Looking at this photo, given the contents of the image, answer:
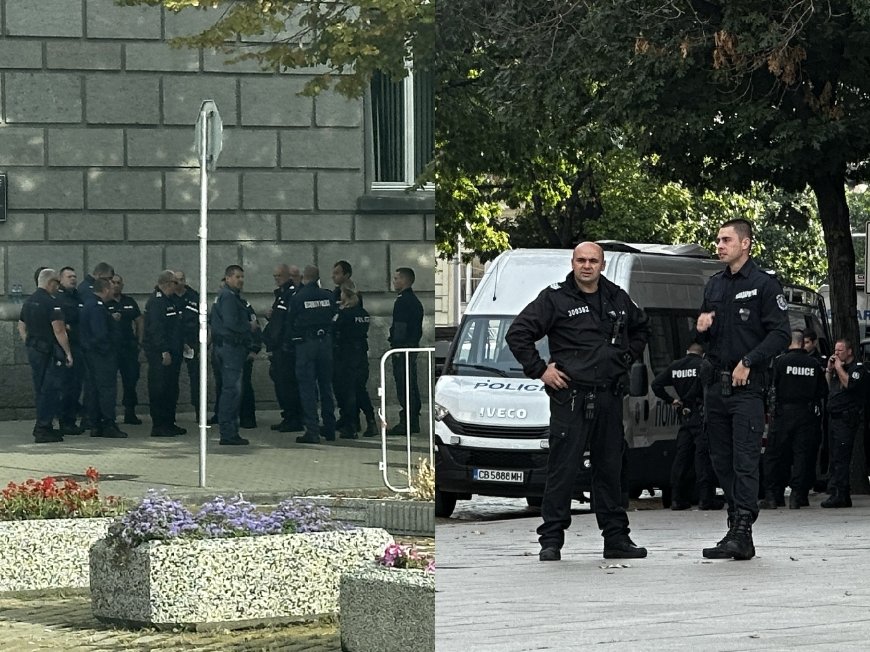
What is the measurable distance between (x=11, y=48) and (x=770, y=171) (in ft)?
44.0

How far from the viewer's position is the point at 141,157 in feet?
14.5

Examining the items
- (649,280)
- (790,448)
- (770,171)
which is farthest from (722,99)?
(790,448)

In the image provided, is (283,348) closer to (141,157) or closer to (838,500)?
(141,157)

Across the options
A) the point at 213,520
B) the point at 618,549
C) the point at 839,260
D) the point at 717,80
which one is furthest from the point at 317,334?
the point at 839,260

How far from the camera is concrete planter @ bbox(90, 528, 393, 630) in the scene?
6020 millimetres

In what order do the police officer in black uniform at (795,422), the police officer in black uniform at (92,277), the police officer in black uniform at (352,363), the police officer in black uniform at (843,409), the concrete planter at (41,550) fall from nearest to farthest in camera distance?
the police officer in black uniform at (352,363)
the police officer in black uniform at (92,277)
the concrete planter at (41,550)
the police officer in black uniform at (795,422)
the police officer in black uniform at (843,409)

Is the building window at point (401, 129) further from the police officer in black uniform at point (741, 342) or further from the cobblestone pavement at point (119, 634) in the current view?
the police officer in black uniform at point (741, 342)

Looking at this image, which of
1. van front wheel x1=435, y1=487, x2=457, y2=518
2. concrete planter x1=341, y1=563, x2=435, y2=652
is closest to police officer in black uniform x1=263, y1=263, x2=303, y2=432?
concrete planter x1=341, y1=563, x2=435, y2=652

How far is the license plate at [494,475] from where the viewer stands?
505 inches

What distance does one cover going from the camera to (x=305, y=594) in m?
6.11

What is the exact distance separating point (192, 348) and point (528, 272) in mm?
8755

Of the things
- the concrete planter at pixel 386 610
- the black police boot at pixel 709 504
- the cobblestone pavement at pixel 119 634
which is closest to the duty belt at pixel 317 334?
the concrete planter at pixel 386 610

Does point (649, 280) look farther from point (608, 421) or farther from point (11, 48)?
point (11, 48)

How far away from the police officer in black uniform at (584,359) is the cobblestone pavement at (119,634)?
2.42 m
